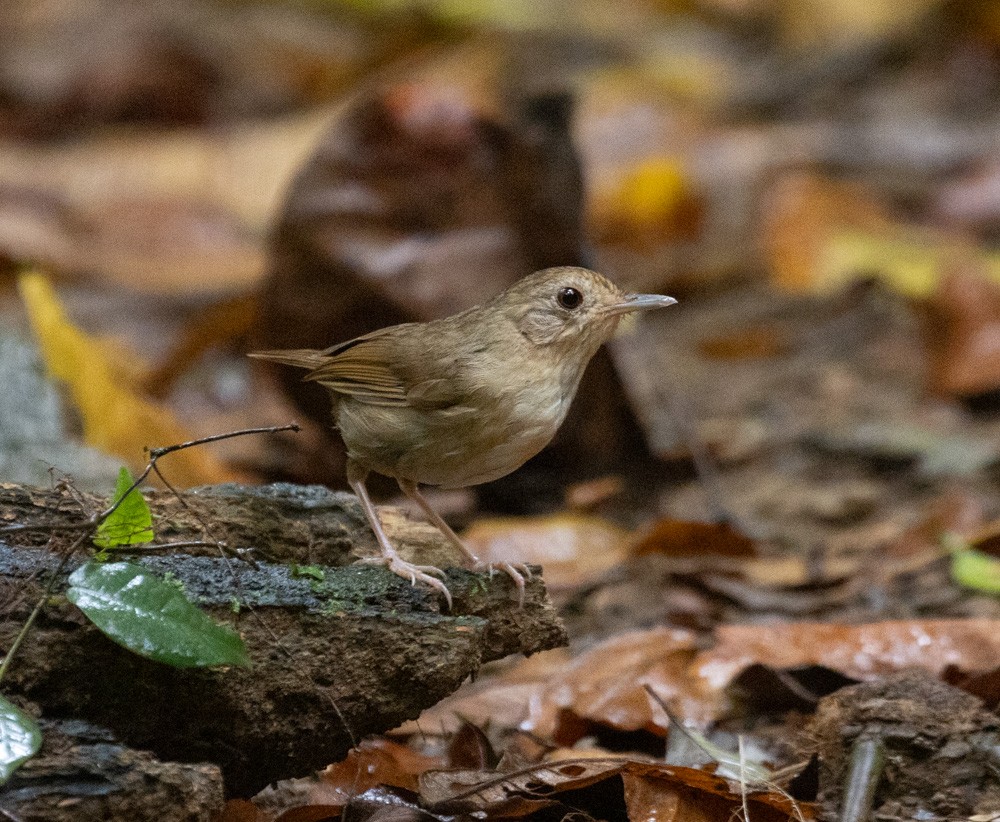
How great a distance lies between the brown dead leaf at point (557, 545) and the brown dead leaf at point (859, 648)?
3.96ft

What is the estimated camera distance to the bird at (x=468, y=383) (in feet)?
12.2

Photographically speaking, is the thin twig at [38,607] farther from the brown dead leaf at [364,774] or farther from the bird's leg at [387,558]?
the brown dead leaf at [364,774]

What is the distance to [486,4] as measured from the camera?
14.5 m

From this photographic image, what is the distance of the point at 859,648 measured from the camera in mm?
4211

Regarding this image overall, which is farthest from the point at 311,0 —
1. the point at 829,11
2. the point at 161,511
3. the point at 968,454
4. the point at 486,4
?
the point at 161,511

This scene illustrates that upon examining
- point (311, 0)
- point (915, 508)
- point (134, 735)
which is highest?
point (311, 0)

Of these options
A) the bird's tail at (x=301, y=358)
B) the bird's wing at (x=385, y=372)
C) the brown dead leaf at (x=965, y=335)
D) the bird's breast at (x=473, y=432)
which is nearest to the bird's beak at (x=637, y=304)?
the bird's breast at (x=473, y=432)

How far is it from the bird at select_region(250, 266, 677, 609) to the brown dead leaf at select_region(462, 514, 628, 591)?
1.44 metres

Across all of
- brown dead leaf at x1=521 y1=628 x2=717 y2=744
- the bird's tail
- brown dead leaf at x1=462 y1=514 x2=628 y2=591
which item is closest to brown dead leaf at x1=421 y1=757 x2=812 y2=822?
brown dead leaf at x1=521 y1=628 x2=717 y2=744

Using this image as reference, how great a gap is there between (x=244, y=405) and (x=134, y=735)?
16.5 ft

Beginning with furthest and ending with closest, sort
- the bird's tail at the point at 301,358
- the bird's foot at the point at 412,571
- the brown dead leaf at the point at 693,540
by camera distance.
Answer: the brown dead leaf at the point at 693,540 → the bird's tail at the point at 301,358 → the bird's foot at the point at 412,571

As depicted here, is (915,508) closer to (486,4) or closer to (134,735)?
(134,735)

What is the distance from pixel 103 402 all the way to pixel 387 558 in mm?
2808

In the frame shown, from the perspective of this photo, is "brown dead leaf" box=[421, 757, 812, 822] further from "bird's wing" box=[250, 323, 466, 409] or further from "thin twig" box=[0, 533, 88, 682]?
"bird's wing" box=[250, 323, 466, 409]
